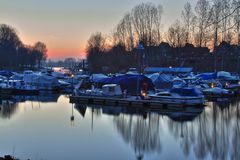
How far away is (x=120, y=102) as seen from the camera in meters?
44.2

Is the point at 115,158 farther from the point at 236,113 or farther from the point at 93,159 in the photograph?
the point at 236,113

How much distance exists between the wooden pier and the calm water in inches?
65.5

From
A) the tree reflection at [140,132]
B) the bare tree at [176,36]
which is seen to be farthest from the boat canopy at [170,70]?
the tree reflection at [140,132]

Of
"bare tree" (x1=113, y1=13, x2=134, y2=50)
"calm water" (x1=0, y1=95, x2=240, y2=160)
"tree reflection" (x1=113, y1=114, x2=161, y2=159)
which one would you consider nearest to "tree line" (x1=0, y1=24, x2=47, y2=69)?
"bare tree" (x1=113, y1=13, x2=134, y2=50)

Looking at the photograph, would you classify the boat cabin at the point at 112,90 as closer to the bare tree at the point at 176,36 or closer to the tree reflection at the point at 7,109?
the tree reflection at the point at 7,109

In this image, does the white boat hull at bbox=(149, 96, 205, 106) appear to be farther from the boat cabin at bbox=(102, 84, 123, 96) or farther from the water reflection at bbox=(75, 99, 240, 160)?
the boat cabin at bbox=(102, 84, 123, 96)

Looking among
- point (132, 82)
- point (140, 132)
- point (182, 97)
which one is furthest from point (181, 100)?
point (140, 132)

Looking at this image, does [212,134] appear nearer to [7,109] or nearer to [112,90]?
[112,90]

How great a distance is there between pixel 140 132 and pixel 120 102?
1512cm

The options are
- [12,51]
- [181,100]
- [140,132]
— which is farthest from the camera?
[12,51]

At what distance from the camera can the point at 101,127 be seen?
103ft

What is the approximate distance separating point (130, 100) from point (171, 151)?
20.6m

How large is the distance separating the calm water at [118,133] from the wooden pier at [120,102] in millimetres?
1663

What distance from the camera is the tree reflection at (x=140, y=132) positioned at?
77.7 feet
